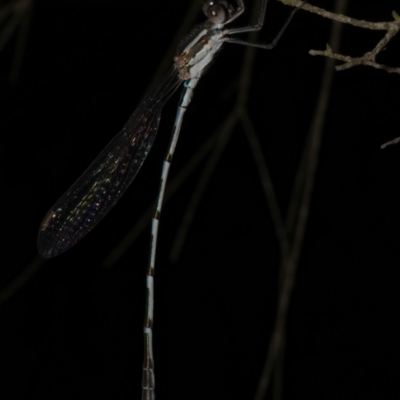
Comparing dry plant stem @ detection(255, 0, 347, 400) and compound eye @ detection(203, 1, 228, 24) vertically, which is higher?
compound eye @ detection(203, 1, 228, 24)

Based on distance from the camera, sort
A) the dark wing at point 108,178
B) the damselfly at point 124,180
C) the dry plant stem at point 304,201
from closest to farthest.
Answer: the dry plant stem at point 304,201, the damselfly at point 124,180, the dark wing at point 108,178

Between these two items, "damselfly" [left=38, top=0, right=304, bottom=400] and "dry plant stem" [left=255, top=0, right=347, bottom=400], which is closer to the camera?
"dry plant stem" [left=255, top=0, right=347, bottom=400]

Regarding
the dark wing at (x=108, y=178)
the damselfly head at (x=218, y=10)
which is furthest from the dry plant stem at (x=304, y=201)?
the dark wing at (x=108, y=178)

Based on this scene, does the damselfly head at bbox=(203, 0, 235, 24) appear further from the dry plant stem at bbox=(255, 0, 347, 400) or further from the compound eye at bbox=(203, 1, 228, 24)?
the dry plant stem at bbox=(255, 0, 347, 400)

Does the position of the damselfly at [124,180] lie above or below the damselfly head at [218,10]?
below

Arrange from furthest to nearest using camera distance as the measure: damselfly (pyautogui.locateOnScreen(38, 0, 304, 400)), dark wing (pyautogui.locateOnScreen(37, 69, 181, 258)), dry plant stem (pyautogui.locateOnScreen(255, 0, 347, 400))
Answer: dark wing (pyautogui.locateOnScreen(37, 69, 181, 258)) → damselfly (pyautogui.locateOnScreen(38, 0, 304, 400)) → dry plant stem (pyautogui.locateOnScreen(255, 0, 347, 400))

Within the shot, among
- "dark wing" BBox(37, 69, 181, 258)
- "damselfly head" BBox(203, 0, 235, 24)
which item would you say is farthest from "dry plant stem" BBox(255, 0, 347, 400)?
"dark wing" BBox(37, 69, 181, 258)

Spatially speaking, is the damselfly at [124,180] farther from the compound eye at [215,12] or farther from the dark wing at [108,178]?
the compound eye at [215,12]
